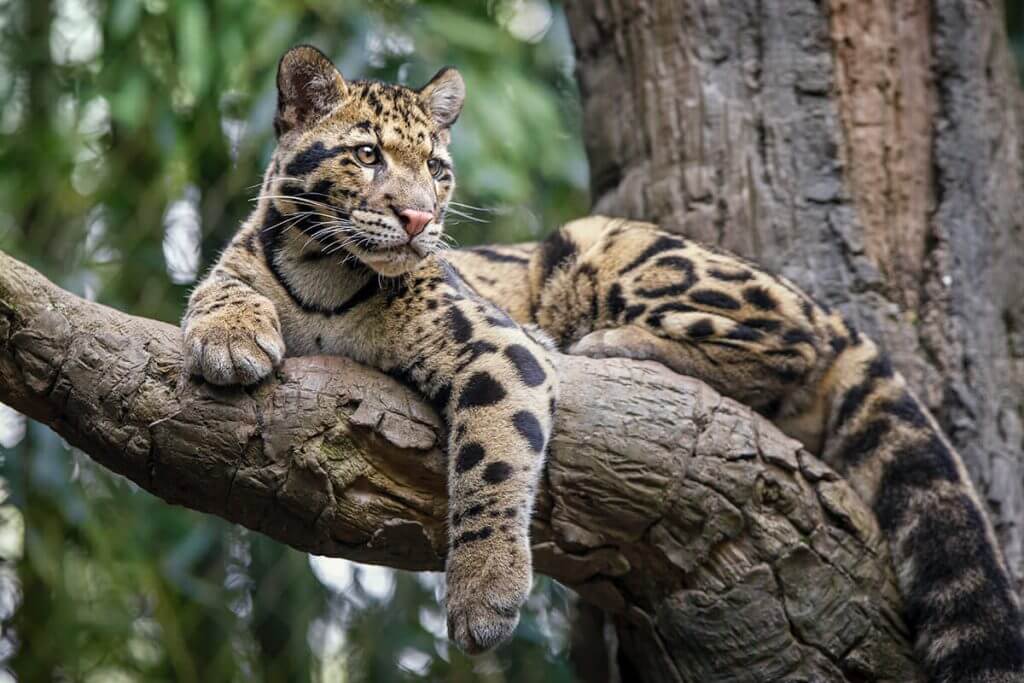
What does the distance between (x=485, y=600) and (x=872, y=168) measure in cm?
275

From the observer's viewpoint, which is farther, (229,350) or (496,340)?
(496,340)

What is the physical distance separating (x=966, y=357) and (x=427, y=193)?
242 centimetres

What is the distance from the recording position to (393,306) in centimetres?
409

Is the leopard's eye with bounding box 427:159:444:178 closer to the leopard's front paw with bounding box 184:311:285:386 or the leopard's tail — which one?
the leopard's front paw with bounding box 184:311:285:386

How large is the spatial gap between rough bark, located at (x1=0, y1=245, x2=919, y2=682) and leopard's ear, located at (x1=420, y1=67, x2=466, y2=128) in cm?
102

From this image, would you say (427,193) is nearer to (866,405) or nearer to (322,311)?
(322,311)

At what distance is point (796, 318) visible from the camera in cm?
448

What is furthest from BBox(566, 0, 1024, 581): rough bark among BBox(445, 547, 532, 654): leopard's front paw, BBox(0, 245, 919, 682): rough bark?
BBox(445, 547, 532, 654): leopard's front paw

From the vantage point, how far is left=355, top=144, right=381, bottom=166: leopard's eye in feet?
13.1

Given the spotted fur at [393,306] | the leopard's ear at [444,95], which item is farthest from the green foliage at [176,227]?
the spotted fur at [393,306]

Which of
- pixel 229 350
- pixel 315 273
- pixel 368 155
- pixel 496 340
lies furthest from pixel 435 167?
pixel 229 350

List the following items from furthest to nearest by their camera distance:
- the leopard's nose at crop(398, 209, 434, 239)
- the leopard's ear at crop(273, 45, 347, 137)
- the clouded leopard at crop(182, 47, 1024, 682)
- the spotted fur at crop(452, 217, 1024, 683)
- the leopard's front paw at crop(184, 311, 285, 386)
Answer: the leopard's ear at crop(273, 45, 347, 137), the spotted fur at crop(452, 217, 1024, 683), the leopard's nose at crop(398, 209, 434, 239), the clouded leopard at crop(182, 47, 1024, 682), the leopard's front paw at crop(184, 311, 285, 386)

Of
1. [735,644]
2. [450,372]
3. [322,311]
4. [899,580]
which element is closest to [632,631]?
[735,644]

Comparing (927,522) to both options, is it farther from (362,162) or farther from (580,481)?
(362,162)
